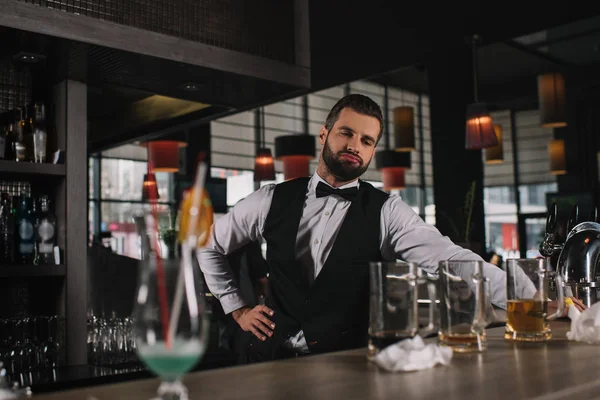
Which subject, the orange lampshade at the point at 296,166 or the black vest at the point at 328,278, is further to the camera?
the orange lampshade at the point at 296,166

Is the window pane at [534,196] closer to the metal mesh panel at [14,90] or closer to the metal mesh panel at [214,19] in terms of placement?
the metal mesh panel at [214,19]

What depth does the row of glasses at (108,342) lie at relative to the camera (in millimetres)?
3217

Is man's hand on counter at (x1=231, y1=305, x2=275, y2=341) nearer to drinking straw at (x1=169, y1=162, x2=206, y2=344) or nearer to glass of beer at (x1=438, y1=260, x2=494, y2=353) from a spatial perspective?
glass of beer at (x1=438, y1=260, x2=494, y2=353)

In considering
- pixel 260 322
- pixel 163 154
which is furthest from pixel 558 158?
pixel 260 322

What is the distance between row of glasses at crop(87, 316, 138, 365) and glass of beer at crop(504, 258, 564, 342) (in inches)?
85.9

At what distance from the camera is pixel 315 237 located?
2.20 m

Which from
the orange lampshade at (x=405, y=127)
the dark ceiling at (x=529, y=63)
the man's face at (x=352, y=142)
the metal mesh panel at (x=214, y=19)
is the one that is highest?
the dark ceiling at (x=529, y=63)

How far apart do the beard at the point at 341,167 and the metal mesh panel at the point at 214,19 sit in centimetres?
110

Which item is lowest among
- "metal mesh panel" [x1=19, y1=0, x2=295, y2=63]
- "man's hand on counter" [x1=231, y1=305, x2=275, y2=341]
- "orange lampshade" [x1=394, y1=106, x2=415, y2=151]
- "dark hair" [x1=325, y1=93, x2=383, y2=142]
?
"man's hand on counter" [x1=231, y1=305, x2=275, y2=341]

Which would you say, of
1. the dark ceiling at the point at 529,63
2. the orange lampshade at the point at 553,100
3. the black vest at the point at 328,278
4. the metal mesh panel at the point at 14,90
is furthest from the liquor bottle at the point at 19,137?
the dark ceiling at the point at 529,63

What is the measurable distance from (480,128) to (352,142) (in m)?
3.39

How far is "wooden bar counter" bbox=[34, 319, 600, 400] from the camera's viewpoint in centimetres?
91

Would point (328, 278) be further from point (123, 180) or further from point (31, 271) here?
point (123, 180)

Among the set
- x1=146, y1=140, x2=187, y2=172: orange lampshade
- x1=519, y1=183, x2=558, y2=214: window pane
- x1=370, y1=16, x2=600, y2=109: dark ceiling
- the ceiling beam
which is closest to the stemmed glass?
the ceiling beam
